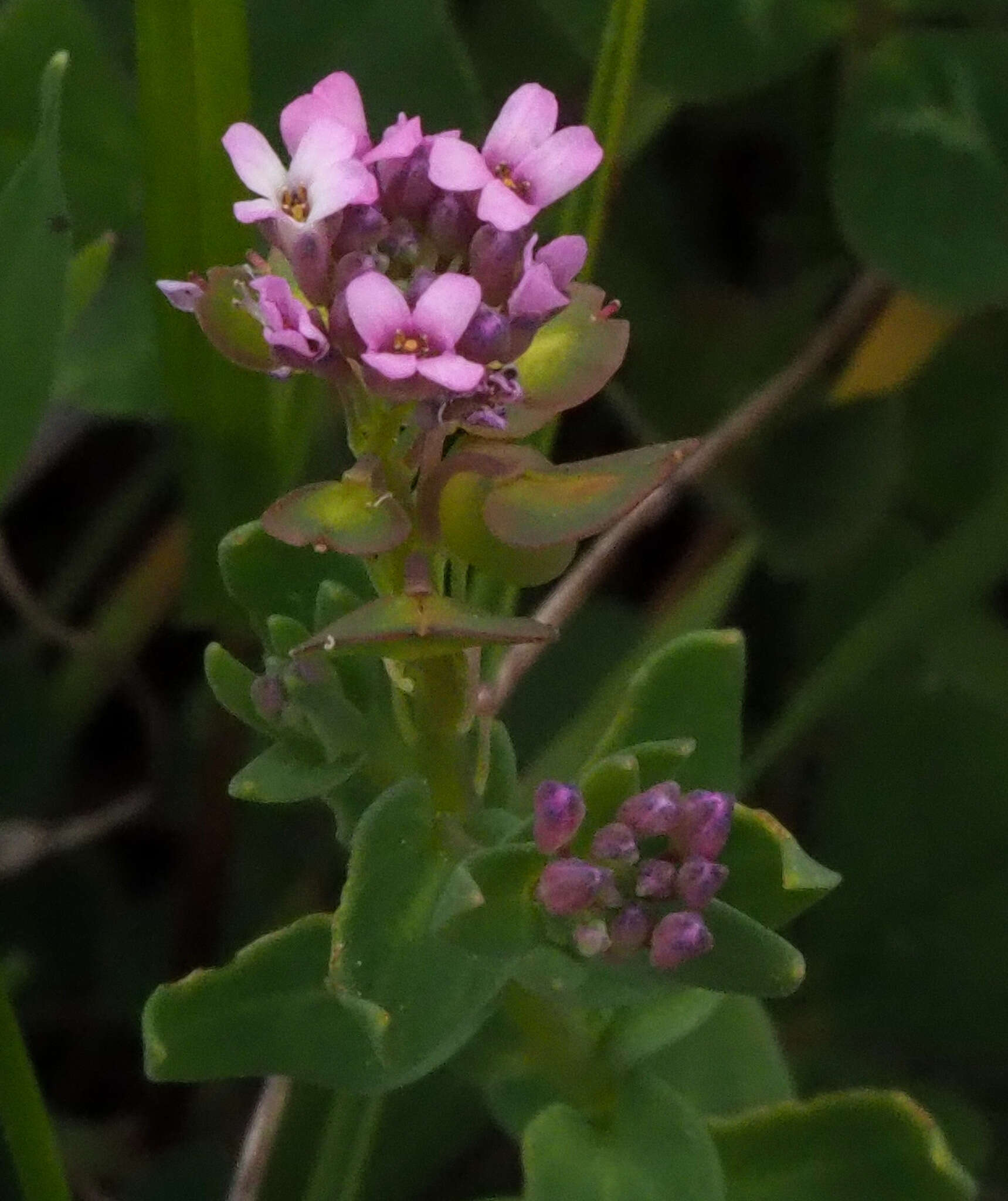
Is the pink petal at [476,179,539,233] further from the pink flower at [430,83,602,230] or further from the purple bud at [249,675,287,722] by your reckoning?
the purple bud at [249,675,287,722]

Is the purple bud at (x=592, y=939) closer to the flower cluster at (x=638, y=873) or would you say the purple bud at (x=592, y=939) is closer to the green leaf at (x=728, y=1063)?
the flower cluster at (x=638, y=873)

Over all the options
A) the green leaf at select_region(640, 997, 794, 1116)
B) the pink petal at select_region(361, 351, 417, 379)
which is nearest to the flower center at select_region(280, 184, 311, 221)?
the pink petal at select_region(361, 351, 417, 379)

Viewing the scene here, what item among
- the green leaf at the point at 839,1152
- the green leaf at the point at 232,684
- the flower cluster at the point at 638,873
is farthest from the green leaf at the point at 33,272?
the green leaf at the point at 839,1152

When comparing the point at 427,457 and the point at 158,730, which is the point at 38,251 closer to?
the point at 427,457

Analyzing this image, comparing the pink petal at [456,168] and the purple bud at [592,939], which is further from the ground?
the pink petal at [456,168]

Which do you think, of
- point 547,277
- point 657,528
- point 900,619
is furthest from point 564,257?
point 657,528

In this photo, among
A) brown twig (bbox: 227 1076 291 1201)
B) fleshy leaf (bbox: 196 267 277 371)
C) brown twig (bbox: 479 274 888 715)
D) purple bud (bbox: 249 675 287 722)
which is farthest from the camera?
brown twig (bbox: 479 274 888 715)
